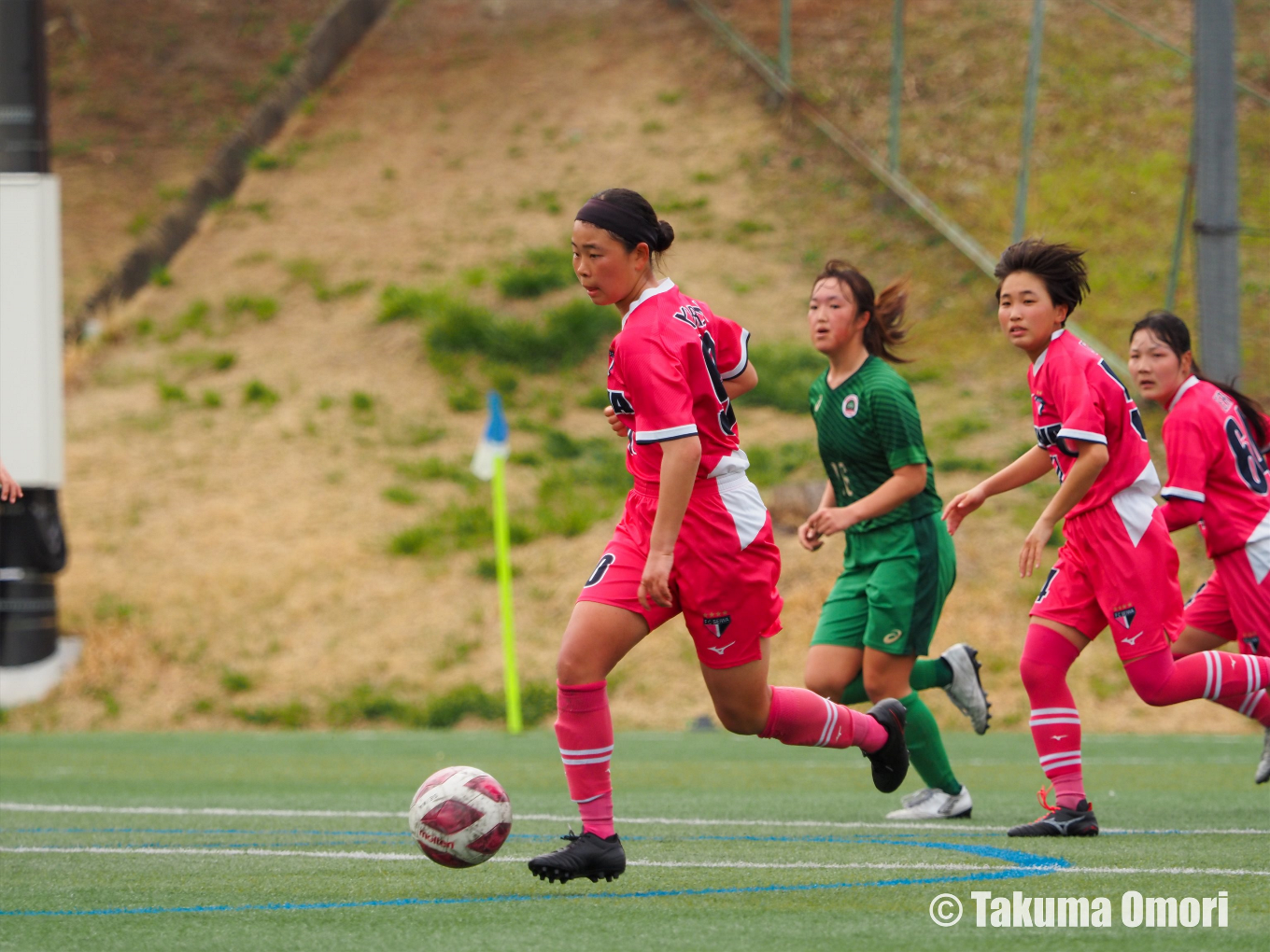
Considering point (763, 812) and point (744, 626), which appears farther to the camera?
point (763, 812)

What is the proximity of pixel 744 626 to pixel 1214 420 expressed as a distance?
2.75 m

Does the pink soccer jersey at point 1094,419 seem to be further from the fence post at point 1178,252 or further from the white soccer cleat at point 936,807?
the fence post at point 1178,252

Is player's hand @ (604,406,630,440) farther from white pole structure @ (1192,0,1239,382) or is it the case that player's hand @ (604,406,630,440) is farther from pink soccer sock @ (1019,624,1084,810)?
white pole structure @ (1192,0,1239,382)

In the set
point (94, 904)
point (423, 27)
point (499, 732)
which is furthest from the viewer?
point (423, 27)

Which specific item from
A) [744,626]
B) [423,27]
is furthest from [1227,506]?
[423,27]

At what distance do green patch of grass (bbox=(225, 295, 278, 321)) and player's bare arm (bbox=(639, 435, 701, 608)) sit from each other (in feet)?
59.0

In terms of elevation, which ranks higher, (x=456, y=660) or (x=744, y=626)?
(x=744, y=626)

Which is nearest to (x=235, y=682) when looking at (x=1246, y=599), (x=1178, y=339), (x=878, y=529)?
(x=878, y=529)

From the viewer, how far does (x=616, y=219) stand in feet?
13.8

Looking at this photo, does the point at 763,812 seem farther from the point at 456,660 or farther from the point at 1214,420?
the point at 456,660

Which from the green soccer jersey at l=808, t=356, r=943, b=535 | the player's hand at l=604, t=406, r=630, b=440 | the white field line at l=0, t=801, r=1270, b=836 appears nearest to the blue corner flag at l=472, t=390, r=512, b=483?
the white field line at l=0, t=801, r=1270, b=836

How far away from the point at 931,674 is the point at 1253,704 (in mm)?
1294

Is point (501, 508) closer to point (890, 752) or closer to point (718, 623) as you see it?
point (890, 752)

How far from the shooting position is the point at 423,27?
26.0m
